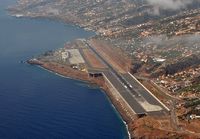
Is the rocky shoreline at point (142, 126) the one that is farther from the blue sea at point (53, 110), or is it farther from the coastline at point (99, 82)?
the blue sea at point (53, 110)

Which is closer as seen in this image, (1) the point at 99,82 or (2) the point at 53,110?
(2) the point at 53,110

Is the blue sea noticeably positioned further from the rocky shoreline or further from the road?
the road

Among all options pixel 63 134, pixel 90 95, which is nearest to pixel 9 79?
pixel 90 95

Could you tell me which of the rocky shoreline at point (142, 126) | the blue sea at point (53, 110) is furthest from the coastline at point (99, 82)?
the blue sea at point (53, 110)

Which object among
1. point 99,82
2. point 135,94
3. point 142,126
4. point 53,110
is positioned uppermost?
point 99,82

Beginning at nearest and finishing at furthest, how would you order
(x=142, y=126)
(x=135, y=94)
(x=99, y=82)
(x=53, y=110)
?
(x=142, y=126), (x=53, y=110), (x=135, y=94), (x=99, y=82)

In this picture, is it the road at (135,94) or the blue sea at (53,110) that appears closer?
the blue sea at (53,110)

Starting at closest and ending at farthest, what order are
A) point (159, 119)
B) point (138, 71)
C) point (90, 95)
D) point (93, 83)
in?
point (159, 119) → point (90, 95) → point (93, 83) → point (138, 71)

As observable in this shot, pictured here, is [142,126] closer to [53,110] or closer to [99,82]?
[53,110]

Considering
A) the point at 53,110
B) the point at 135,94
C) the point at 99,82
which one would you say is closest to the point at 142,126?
the point at 135,94

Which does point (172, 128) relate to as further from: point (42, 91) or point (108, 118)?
point (42, 91)

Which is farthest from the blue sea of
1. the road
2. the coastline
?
the road
